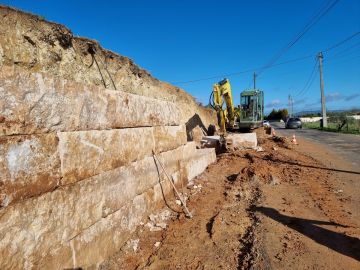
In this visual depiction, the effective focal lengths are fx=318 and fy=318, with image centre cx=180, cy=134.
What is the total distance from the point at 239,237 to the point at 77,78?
3.64 metres

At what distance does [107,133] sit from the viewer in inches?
Result: 179

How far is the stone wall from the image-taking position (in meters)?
2.95

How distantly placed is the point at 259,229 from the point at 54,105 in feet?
12.1

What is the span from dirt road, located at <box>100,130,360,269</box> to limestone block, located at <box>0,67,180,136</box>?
1.92 metres

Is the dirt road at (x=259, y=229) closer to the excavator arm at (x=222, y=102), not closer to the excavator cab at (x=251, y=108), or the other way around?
the excavator arm at (x=222, y=102)

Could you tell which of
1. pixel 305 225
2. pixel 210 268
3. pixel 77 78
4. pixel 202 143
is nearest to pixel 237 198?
pixel 305 225

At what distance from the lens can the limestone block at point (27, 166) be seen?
9.32ft

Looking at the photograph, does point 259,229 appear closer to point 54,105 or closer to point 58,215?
point 58,215

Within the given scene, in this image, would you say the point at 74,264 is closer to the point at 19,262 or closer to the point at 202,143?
the point at 19,262

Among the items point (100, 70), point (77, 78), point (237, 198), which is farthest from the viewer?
point (237, 198)

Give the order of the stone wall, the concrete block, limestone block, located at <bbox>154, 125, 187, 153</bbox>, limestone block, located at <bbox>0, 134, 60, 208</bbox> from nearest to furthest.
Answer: limestone block, located at <bbox>0, 134, 60, 208</bbox>, the stone wall, limestone block, located at <bbox>154, 125, 187, 153</bbox>, the concrete block

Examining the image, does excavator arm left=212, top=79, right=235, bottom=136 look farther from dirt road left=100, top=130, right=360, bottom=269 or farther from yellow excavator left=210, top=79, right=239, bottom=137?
dirt road left=100, top=130, right=360, bottom=269

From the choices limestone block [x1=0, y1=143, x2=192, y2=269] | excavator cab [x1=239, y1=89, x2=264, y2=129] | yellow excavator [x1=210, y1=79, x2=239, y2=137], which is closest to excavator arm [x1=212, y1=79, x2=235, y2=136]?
yellow excavator [x1=210, y1=79, x2=239, y2=137]

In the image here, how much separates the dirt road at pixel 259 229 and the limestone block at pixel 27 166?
157 cm
